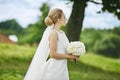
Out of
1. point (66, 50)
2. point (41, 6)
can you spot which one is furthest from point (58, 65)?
point (41, 6)

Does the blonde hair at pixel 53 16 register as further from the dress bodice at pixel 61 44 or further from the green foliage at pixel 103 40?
the green foliage at pixel 103 40

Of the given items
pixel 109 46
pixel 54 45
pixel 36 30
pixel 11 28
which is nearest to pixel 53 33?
pixel 54 45

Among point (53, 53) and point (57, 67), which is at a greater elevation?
point (53, 53)

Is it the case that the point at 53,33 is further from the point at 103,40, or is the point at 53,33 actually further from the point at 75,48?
the point at 103,40

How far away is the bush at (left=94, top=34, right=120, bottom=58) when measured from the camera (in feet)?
219

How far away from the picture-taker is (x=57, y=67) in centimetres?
848

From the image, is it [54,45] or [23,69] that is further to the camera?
Result: [23,69]

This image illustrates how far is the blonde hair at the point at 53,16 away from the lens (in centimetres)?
830

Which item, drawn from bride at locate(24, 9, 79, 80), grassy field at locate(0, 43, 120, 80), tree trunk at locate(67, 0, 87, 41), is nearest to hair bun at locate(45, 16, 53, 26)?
bride at locate(24, 9, 79, 80)

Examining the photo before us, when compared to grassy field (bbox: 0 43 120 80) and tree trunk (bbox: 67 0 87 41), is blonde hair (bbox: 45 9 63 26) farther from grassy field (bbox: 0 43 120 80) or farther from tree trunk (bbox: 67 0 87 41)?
tree trunk (bbox: 67 0 87 41)

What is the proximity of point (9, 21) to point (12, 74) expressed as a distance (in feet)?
196

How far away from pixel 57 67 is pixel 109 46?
62726mm

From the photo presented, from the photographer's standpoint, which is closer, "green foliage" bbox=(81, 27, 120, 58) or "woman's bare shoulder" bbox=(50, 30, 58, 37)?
"woman's bare shoulder" bbox=(50, 30, 58, 37)

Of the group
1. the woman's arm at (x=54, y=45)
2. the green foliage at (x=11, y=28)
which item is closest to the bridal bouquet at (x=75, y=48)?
the woman's arm at (x=54, y=45)
